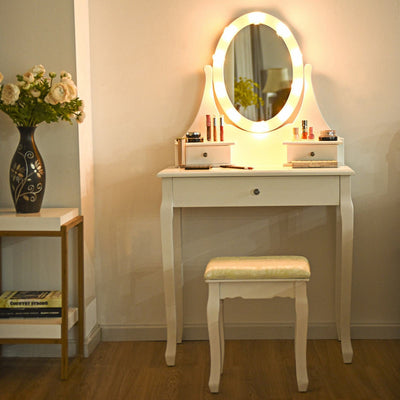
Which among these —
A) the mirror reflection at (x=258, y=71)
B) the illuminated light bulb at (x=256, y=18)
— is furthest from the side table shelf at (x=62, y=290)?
the illuminated light bulb at (x=256, y=18)

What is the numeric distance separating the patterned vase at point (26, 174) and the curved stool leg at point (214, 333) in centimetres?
88

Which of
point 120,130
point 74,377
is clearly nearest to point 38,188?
point 120,130

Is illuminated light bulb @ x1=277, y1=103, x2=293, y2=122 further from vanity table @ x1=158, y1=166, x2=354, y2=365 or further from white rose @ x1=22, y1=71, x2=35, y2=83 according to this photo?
white rose @ x1=22, y1=71, x2=35, y2=83

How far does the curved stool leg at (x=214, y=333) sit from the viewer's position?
98.5 inches

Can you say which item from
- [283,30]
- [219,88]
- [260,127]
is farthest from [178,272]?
[283,30]

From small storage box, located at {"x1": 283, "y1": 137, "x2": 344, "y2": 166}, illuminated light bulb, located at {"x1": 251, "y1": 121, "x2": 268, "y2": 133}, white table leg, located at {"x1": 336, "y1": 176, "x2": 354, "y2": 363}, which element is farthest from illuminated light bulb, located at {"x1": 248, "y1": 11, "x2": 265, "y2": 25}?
white table leg, located at {"x1": 336, "y1": 176, "x2": 354, "y2": 363}

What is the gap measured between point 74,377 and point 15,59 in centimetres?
148

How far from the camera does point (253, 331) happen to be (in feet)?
10.6

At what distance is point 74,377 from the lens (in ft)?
9.02

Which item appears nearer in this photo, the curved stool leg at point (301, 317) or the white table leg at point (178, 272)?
the curved stool leg at point (301, 317)

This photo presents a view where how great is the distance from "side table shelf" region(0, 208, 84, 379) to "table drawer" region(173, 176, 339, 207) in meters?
0.51

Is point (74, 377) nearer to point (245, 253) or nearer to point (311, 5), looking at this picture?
point (245, 253)

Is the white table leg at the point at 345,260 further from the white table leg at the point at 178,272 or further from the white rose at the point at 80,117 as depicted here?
the white rose at the point at 80,117

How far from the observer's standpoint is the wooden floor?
255 cm
